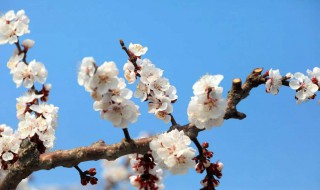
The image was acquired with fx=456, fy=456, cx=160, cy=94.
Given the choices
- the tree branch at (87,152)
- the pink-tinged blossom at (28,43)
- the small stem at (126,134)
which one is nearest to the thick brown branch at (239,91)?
the tree branch at (87,152)

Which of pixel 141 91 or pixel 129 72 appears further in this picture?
pixel 129 72

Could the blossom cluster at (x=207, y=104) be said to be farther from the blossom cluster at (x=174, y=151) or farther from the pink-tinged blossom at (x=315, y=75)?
the pink-tinged blossom at (x=315, y=75)

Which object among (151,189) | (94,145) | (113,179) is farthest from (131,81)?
(113,179)

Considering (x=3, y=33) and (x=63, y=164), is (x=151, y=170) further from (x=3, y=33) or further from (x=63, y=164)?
(x=3, y=33)

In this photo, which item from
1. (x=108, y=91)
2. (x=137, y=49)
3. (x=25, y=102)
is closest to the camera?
(x=108, y=91)

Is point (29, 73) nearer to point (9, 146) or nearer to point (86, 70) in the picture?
point (9, 146)

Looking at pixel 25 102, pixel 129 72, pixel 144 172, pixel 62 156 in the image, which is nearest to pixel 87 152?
pixel 62 156
